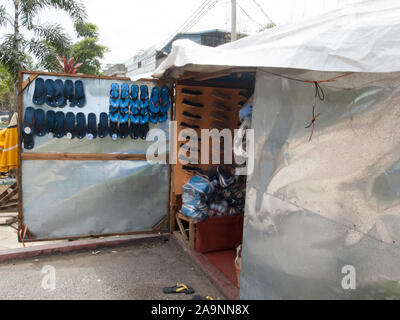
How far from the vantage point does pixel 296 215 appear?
250 cm

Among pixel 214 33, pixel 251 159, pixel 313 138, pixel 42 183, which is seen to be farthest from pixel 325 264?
pixel 214 33

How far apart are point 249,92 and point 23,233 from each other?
4.01 meters

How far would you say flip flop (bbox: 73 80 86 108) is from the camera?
186 inches

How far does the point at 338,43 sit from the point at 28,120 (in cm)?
412

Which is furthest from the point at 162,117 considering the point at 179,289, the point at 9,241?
the point at 9,241

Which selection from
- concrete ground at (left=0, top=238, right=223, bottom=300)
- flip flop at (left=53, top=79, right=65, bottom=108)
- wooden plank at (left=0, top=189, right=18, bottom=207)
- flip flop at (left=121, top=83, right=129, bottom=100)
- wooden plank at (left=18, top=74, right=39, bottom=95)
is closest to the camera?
concrete ground at (left=0, top=238, right=223, bottom=300)

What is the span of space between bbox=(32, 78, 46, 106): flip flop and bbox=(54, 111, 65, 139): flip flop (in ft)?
0.89

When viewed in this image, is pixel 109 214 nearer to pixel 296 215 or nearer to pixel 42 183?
pixel 42 183

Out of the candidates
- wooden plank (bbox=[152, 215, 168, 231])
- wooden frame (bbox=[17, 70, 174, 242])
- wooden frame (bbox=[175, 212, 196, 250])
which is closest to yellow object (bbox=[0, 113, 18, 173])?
wooden frame (bbox=[17, 70, 174, 242])

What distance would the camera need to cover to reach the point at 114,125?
496 centimetres

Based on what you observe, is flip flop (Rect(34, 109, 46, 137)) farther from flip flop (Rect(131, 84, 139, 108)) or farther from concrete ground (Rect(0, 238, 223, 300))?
concrete ground (Rect(0, 238, 223, 300))

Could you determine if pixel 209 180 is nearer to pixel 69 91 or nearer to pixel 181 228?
pixel 181 228

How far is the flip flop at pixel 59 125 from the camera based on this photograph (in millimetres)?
4660

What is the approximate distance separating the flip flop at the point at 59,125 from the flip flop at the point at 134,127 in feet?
3.12
